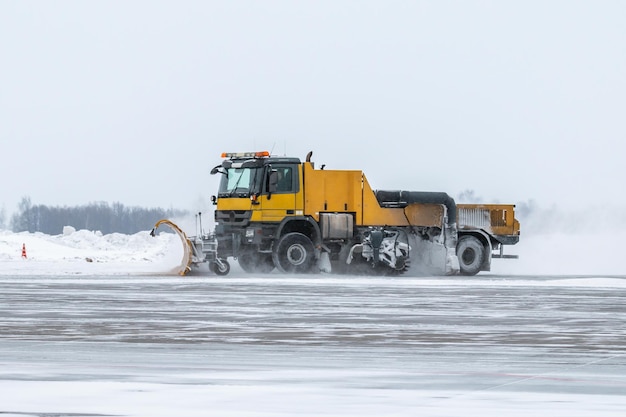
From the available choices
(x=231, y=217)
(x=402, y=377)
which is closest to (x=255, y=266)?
(x=231, y=217)

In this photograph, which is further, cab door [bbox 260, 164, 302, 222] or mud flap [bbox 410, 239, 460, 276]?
mud flap [bbox 410, 239, 460, 276]

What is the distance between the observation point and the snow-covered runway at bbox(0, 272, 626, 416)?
8078mm

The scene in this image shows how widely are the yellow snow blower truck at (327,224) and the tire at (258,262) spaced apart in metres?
0.01

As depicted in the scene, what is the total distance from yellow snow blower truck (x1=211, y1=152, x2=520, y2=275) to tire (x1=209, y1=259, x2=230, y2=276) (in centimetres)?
12

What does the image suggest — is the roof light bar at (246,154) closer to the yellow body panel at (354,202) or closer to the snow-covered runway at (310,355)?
the yellow body panel at (354,202)

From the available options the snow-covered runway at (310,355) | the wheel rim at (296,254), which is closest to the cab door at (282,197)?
the wheel rim at (296,254)

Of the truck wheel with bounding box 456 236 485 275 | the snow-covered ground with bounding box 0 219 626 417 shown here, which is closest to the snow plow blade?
→ the snow-covered ground with bounding box 0 219 626 417

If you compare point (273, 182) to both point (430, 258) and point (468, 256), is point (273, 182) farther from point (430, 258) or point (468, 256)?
point (468, 256)

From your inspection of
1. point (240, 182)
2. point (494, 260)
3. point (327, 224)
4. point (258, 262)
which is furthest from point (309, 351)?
point (494, 260)

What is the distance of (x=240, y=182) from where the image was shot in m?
31.0

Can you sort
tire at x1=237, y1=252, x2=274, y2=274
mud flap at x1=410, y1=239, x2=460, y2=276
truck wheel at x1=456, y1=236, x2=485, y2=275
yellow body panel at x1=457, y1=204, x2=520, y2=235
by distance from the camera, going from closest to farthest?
tire at x1=237, y1=252, x2=274, y2=274
mud flap at x1=410, y1=239, x2=460, y2=276
truck wheel at x1=456, y1=236, x2=485, y2=275
yellow body panel at x1=457, y1=204, x2=520, y2=235

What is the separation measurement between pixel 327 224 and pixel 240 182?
8.11ft

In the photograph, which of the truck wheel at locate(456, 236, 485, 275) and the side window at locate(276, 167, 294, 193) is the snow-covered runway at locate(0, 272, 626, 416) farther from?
the truck wheel at locate(456, 236, 485, 275)

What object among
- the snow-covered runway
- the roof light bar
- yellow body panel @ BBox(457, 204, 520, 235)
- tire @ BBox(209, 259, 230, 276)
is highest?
the roof light bar
